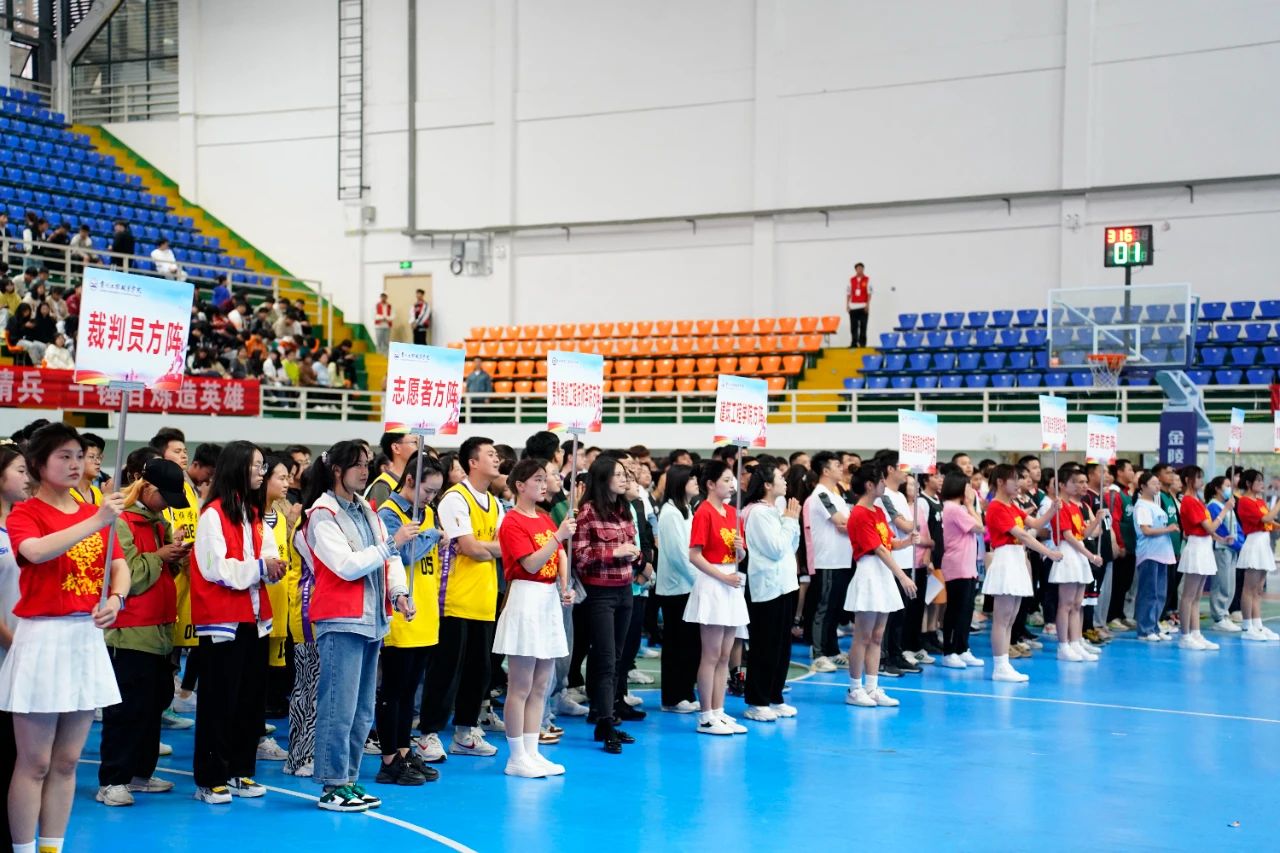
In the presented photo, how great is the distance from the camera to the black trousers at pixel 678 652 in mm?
8953

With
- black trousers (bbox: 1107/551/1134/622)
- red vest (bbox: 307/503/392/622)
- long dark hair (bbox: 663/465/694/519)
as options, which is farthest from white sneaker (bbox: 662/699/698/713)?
black trousers (bbox: 1107/551/1134/622)

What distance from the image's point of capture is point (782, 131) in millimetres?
24125

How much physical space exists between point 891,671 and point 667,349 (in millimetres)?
13537

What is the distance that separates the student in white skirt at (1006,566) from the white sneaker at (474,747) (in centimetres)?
455

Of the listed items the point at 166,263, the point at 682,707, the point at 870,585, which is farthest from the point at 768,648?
the point at 166,263

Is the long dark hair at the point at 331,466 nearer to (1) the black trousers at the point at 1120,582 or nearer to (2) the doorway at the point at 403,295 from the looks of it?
(1) the black trousers at the point at 1120,582

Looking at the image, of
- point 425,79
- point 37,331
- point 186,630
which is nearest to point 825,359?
point 425,79

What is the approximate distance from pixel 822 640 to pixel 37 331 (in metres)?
11.7

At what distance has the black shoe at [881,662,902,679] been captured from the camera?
10727mm

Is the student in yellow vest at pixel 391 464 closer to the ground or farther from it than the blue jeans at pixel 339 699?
farther from it

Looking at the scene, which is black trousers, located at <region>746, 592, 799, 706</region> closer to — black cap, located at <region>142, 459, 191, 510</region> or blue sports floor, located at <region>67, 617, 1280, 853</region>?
blue sports floor, located at <region>67, 617, 1280, 853</region>

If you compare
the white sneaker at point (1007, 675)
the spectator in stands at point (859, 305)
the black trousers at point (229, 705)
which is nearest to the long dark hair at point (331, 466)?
the black trousers at point (229, 705)

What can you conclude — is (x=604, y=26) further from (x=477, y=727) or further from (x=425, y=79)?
(x=477, y=727)

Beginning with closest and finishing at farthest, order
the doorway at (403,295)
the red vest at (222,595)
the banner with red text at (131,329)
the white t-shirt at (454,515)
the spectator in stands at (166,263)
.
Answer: the banner with red text at (131,329) → the red vest at (222,595) → the white t-shirt at (454,515) → the spectator in stands at (166,263) → the doorway at (403,295)
